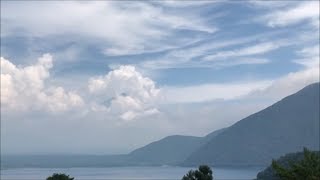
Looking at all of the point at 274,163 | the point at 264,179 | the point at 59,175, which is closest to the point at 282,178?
the point at 274,163

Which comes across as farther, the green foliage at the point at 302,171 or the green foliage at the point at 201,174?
the green foliage at the point at 201,174

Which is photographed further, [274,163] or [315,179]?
[274,163]

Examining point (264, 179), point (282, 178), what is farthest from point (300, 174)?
point (264, 179)

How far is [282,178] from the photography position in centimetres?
3416

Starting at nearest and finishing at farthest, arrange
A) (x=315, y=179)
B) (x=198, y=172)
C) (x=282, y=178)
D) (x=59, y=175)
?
(x=315, y=179) → (x=282, y=178) → (x=198, y=172) → (x=59, y=175)

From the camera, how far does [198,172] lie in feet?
163

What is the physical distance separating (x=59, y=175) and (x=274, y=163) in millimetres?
26559

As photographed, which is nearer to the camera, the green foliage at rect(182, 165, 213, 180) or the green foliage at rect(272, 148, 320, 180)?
the green foliage at rect(272, 148, 320, 180)

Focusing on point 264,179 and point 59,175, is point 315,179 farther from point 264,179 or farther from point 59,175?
point 264,179

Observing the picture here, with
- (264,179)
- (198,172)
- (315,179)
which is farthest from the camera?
(264,179)

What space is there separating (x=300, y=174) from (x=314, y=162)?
183 centimetres

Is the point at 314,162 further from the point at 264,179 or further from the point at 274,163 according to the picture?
the point at 264,179

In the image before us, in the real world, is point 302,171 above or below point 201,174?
below

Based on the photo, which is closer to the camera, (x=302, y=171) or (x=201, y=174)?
(x=302, y=171)
